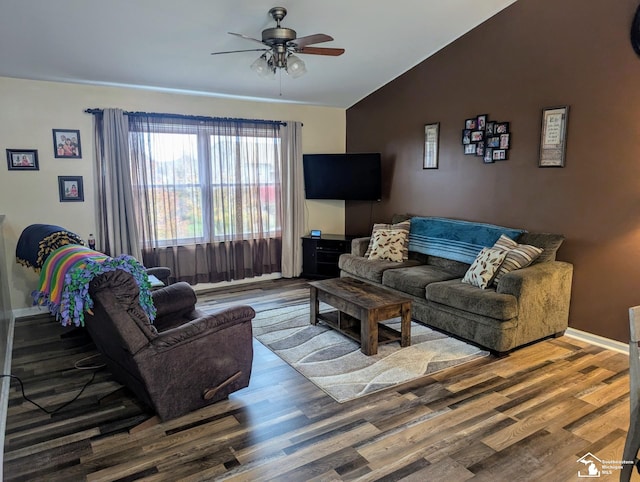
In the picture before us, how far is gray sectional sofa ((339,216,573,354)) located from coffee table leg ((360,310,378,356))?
81 centimetres

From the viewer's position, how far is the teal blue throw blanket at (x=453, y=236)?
4.35 m

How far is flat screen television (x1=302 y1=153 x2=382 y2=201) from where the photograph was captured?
231 inches

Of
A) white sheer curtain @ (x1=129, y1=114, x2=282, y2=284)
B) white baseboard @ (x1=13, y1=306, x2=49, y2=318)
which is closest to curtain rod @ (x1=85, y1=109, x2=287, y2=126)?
white sheer curtain @ (x1=129, y1=114, x2=282, y2=284)

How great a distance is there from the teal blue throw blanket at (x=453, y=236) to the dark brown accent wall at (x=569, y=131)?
0.24 meters

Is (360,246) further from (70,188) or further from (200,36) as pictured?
(70,188)

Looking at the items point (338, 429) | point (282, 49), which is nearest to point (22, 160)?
point (282, 49)

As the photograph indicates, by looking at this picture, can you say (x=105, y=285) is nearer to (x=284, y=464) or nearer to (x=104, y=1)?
(x=284, y=464)

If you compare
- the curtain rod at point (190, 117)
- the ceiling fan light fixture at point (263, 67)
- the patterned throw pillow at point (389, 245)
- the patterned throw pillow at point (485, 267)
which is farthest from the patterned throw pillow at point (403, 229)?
the ceiling fan light fixture at point (263, 67)

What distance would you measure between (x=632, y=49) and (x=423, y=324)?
114 inches

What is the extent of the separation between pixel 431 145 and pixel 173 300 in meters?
3.57

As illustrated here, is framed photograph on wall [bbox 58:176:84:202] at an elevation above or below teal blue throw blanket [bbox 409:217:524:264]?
above

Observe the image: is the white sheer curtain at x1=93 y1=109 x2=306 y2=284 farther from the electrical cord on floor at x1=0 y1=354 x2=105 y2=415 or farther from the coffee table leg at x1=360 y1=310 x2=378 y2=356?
the coffee table leg at x1=360 y1=310 x2=378 y2=356

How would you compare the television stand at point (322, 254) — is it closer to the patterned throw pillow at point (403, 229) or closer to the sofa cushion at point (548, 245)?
the patterned throw pillow at point (403, 229)

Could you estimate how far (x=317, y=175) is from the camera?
612 cm
